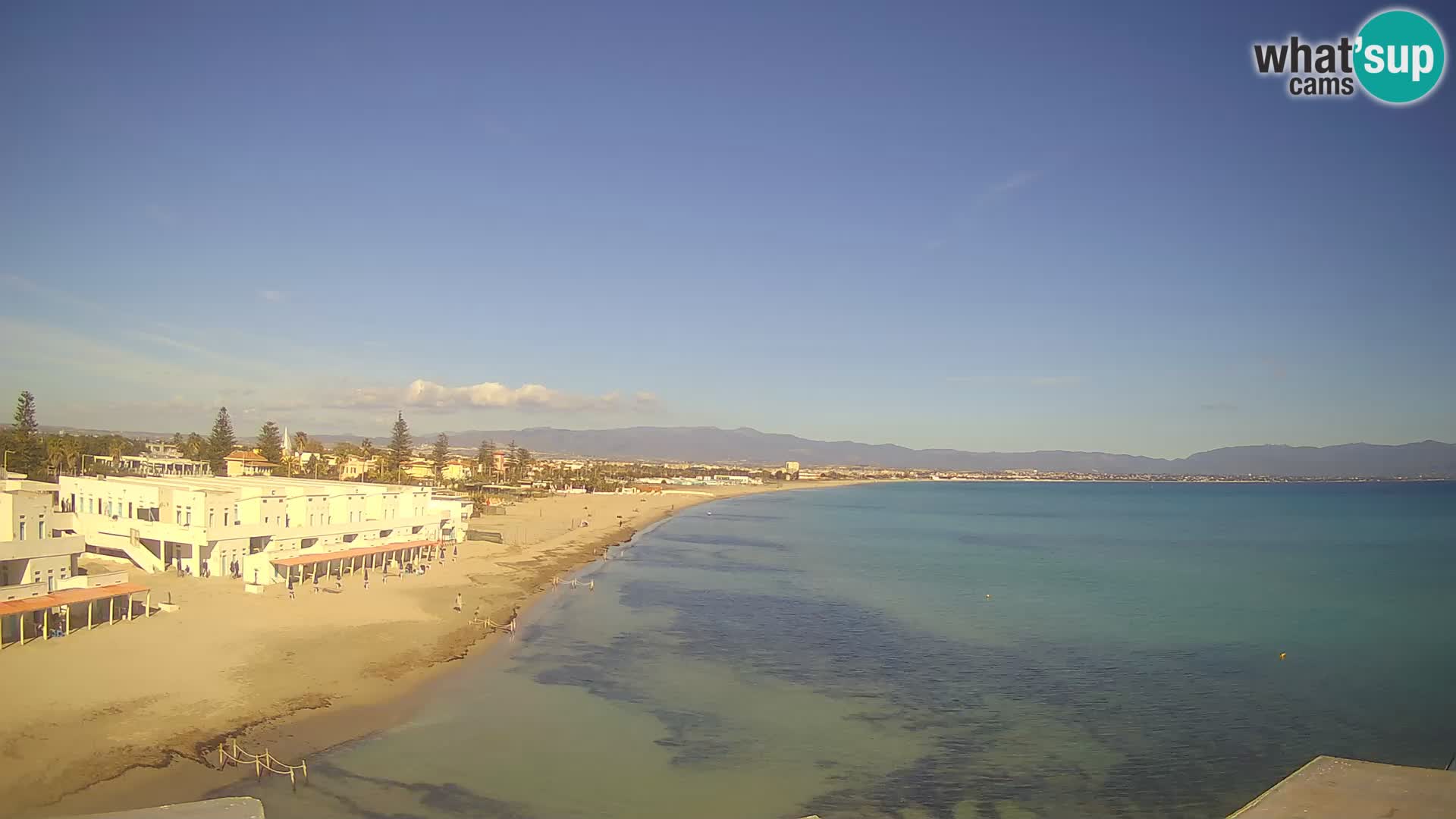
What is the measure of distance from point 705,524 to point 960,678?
54293 mm

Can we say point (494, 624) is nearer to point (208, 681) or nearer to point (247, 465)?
point (208, 681)

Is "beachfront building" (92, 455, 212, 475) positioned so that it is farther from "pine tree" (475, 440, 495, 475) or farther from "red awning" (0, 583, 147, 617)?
"pine tree" (475, 440, 495, 475)

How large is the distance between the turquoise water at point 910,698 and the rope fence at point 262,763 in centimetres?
34

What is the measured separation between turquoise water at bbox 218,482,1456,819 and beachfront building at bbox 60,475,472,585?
9125mm

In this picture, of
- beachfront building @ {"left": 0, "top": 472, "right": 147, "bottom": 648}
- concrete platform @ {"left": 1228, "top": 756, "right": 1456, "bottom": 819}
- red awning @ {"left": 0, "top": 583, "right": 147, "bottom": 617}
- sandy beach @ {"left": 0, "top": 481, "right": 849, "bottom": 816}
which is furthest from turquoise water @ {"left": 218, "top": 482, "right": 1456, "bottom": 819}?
beachfront building @ {"left": 0, "top": 472, "right": 147, "bottom": 648}

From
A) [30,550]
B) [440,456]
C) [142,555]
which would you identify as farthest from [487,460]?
[30,550]

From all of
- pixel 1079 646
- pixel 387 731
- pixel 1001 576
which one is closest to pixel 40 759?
pixel 387 731

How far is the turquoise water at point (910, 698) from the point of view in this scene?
1488 centimetres

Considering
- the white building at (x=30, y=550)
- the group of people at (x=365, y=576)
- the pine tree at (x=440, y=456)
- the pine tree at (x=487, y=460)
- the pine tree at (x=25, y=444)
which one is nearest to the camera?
the white building at (x=30, y=550)

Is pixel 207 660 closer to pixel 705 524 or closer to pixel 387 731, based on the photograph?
pixel 387 731

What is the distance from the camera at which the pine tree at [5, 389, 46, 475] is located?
4744 cm

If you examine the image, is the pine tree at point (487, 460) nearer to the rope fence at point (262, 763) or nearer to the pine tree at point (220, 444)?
the pine tree at point (220, 444)

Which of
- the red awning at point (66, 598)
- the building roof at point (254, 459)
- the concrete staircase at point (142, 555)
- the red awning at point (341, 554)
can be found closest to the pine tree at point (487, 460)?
the building roof at point (254, 459)

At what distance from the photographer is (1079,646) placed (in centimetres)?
2792
